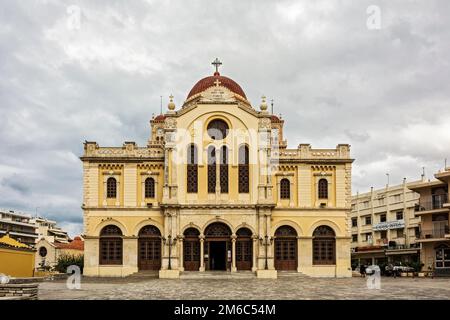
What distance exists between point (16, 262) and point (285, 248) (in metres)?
18.7

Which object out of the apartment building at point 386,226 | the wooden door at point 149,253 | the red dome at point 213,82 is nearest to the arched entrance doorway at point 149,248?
the wooden door at point 149,253

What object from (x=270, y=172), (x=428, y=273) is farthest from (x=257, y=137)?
(x=428, y=273)

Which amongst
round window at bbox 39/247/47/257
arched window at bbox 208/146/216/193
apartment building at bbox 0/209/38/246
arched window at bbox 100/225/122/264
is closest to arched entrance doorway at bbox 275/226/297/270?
arched window at bbox 208/146/216/193

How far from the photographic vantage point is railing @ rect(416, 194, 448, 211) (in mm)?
47281

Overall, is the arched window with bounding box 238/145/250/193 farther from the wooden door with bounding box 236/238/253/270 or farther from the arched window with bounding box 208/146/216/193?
the wooden door with bounding box 236/238/253/270

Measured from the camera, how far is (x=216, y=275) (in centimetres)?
3766

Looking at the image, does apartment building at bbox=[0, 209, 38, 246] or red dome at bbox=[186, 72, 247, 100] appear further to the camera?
apartment building at bbox=[0, 209, 38, 246]

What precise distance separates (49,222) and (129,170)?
73.0 m

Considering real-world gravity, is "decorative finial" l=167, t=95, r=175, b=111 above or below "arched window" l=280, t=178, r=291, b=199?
above

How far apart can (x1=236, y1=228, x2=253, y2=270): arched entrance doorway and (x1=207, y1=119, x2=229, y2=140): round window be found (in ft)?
21.8

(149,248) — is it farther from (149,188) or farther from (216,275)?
(216,275)

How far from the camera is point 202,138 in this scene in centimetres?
4081

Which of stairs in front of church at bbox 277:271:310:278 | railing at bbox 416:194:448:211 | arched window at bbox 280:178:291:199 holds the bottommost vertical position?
stairs in front of church at bbox 277:271:310:278
